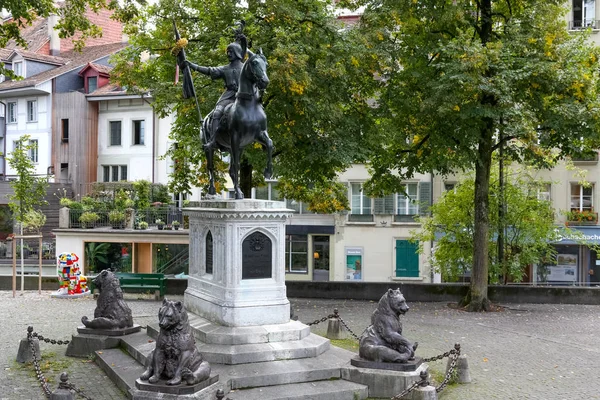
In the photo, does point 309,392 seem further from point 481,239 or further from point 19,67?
point 19,67

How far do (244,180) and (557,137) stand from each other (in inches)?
365

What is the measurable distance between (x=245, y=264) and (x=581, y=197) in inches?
1076

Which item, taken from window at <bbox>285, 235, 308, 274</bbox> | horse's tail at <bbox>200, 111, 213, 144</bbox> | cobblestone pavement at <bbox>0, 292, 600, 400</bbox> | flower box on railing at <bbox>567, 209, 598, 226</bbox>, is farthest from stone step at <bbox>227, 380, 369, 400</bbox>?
window at <bbox>285, 235, 308, 274</bbox>

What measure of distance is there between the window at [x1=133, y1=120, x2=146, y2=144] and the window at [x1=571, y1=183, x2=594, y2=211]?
25.4 metres

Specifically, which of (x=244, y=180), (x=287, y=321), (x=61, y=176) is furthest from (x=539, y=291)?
(x=61, y=176)

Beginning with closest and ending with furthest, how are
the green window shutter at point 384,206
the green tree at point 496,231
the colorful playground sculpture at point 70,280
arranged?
the colorful playground sculpture at point 70,280
the green tree at point 496,231
the green window shutter at point 384,206

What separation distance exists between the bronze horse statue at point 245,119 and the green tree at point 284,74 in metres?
5.35

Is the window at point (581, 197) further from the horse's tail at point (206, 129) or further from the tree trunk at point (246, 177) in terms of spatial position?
the horse's tail at point (206, 129)

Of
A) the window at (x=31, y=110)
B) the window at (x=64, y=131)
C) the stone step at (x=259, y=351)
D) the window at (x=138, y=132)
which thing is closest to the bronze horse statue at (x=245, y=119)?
the stone step at (x=259, y=351)

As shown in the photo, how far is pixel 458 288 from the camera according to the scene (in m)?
22.5

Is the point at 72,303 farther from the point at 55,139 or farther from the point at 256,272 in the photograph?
the point at 55,139

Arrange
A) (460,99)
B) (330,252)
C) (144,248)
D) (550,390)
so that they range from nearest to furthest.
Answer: (550,390) → (460,99) → (144,248) → (330,252)

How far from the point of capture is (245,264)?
1204cm

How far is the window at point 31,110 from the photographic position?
45875mm
